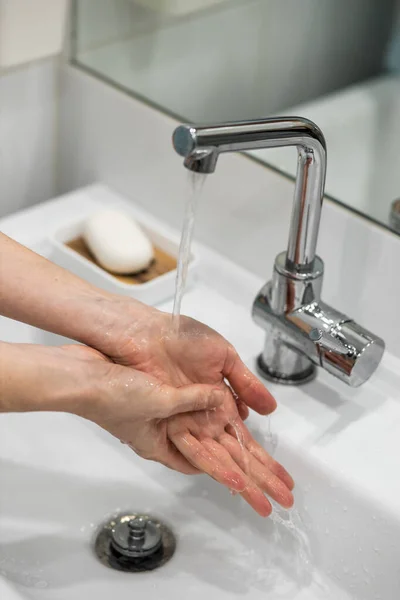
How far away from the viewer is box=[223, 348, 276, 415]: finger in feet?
2.55

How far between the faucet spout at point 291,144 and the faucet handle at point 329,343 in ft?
0.18

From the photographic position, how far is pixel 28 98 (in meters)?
1.07

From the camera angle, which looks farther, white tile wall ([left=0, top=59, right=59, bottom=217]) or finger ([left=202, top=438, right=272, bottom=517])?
white tile wall ([left=0, top=59, right=59, bottom=217])

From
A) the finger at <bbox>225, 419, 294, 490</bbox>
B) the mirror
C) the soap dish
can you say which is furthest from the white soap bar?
the finger at <bbox>225, 419, 294, 490</bbox>

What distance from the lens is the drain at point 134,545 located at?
81 centimetres

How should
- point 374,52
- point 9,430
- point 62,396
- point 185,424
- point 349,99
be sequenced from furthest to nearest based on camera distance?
point 374,52 → point 349,99 → point 9,430 → point 185,424 → point 62,396

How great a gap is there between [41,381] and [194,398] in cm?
14

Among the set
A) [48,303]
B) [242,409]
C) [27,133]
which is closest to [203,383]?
[242,409]

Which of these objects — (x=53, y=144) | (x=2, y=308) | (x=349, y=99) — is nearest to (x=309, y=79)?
(x=349, y=99)

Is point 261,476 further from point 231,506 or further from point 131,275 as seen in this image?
point 131,275

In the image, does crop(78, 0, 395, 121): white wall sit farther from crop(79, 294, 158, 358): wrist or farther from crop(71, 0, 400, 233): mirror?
crop(79, 294, 158, 358): wrist

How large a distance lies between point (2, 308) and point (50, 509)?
0.65 ft

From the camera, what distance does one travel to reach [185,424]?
767mm

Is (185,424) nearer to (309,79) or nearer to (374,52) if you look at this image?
(309,79)
